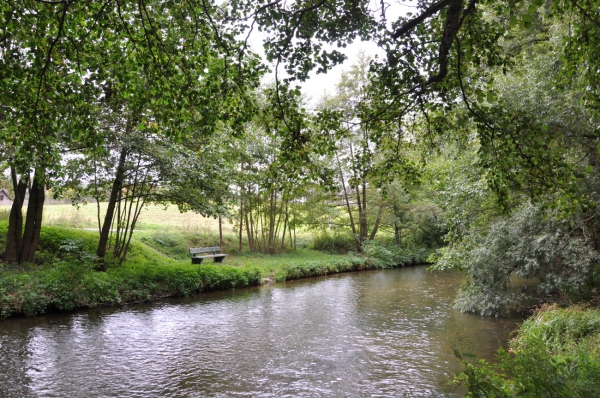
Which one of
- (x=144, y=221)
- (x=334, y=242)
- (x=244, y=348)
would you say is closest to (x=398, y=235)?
(x=334, y=242)

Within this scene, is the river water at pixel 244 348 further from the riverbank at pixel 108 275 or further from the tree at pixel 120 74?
the tree at pixel 120 74

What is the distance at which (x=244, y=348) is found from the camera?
28.9ft

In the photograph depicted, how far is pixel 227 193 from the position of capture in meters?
14.9

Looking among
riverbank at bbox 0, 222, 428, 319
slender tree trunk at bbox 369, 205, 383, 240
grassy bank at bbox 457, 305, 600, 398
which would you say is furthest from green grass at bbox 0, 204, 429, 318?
grassy bank at bbox 457, 305, 600, 398

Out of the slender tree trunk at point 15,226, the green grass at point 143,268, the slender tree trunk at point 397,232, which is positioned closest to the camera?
the green grass at point 143,268

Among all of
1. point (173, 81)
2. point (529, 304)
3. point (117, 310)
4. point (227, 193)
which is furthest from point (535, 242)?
point (117, 310)

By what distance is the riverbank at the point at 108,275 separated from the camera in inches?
428

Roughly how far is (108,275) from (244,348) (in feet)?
21.8

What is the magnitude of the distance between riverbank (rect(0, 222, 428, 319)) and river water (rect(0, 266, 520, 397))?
0.48 meters

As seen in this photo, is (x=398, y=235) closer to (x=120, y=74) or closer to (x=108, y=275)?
(x=108, y=275)

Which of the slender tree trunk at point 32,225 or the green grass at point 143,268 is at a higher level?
the slender tree trunk at point 32,225

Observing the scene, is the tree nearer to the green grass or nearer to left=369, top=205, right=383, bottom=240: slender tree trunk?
the green grass

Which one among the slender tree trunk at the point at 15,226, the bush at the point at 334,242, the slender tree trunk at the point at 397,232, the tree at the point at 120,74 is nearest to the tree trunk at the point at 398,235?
the slender tree trunk at the point at 397,232

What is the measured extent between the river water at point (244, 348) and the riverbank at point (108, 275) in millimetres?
480
